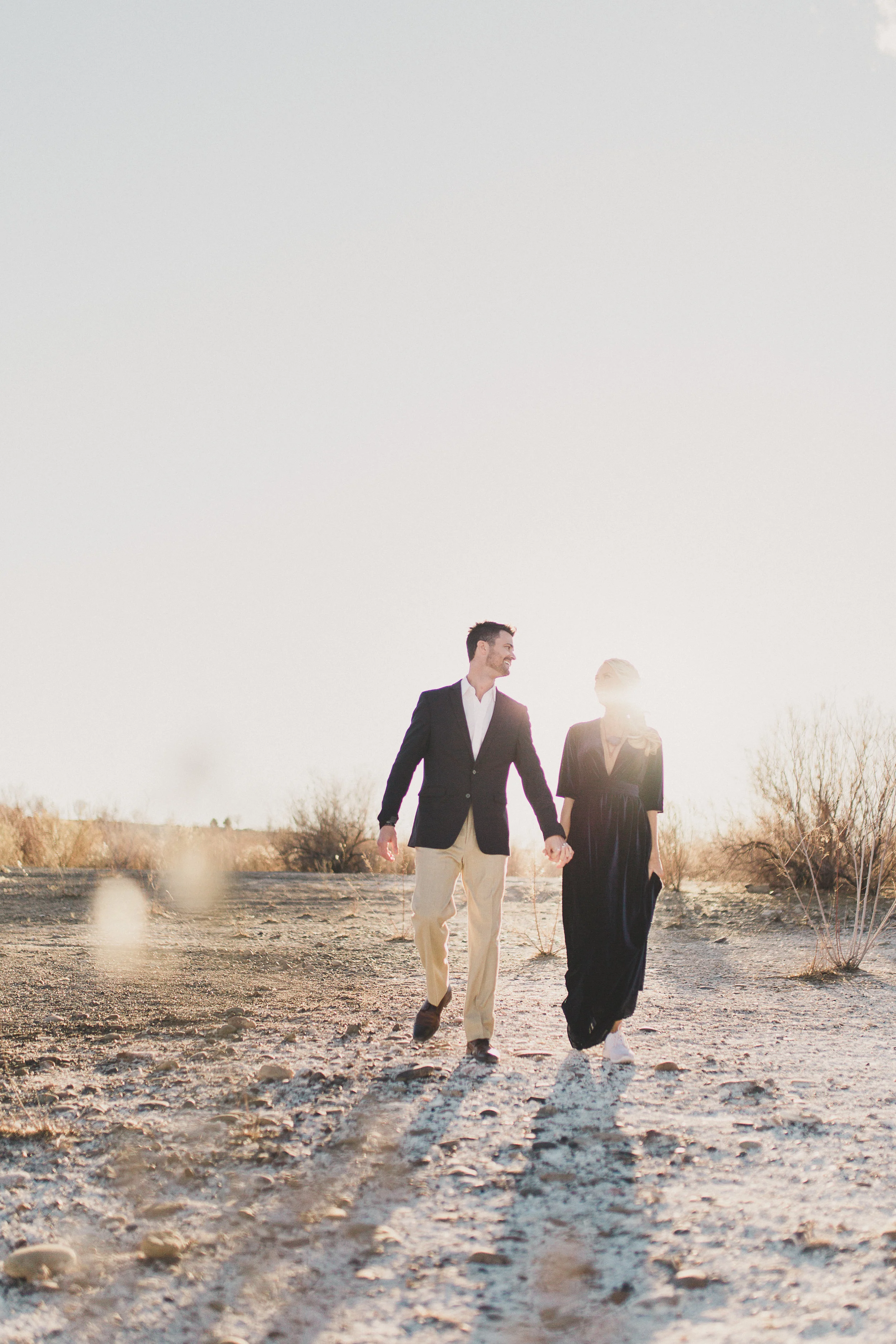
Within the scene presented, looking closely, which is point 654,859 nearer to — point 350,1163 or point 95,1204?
point 350,1163

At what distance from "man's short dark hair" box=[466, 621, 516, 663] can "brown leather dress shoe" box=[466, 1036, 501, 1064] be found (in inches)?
69.7

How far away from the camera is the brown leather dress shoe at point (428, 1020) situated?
4.97m

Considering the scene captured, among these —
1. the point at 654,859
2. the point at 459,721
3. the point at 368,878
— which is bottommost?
the point at 368,878

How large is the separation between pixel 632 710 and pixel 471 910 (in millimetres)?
1259

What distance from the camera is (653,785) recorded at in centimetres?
517

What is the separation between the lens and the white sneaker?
15.3 ft

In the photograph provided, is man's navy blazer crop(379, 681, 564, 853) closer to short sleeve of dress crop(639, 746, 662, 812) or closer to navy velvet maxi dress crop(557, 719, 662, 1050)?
navy velvet maxi dress crop(557, 719, 662, 1050)

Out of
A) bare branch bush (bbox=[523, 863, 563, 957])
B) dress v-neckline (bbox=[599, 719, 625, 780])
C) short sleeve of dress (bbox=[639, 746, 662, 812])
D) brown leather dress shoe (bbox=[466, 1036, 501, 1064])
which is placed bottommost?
bare branch bush (bbox=[523, 863, 563, 957])

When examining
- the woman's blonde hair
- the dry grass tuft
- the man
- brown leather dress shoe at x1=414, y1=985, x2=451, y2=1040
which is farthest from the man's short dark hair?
the dry grass tuft

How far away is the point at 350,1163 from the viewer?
3326 mm

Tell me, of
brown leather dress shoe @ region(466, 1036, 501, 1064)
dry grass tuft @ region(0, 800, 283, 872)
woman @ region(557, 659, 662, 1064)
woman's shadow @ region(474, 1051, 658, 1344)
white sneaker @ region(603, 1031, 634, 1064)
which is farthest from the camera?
dry grass tuft @ region(0, 800, 283, 872)

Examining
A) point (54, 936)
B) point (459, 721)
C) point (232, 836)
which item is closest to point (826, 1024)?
point (459, 721)

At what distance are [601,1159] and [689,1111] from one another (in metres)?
0.67

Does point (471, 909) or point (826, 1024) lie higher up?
point (471, 909)
